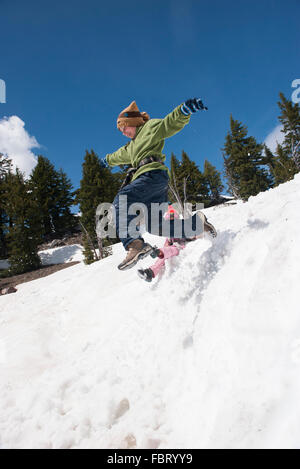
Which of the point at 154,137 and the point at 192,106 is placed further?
the point at 154,137

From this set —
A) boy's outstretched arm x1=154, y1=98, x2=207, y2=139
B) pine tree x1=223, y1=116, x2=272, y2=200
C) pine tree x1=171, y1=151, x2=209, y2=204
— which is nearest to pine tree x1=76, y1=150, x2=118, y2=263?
pine tree x1=171, y1=151, x2=209, y2=204

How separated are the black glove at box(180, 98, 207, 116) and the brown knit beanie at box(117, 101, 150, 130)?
80cm

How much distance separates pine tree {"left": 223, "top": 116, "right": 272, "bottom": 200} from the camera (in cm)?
2744

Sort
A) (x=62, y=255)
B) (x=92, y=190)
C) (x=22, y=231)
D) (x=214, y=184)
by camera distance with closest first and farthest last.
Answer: (x=22, y=231)
(x=62, y=255)
(x=92, y=190)
(x=214, y=184)

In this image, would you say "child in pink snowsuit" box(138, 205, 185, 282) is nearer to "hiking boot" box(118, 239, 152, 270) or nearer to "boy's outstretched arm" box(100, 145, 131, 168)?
"hiking boot" box(118, 239, 152, 270)

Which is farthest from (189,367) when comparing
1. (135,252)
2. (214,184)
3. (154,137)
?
(214,184)

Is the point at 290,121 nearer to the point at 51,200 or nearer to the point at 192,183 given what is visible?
the point at 192,183

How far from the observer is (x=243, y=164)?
2823 cm

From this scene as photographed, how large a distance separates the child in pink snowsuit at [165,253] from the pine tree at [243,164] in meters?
24.5

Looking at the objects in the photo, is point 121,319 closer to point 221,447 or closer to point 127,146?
point 221,447

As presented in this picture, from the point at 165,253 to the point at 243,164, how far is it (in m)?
28.2

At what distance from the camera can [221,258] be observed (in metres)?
2.93

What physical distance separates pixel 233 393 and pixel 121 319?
2.08 m

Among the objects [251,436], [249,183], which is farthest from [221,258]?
[249,183]
